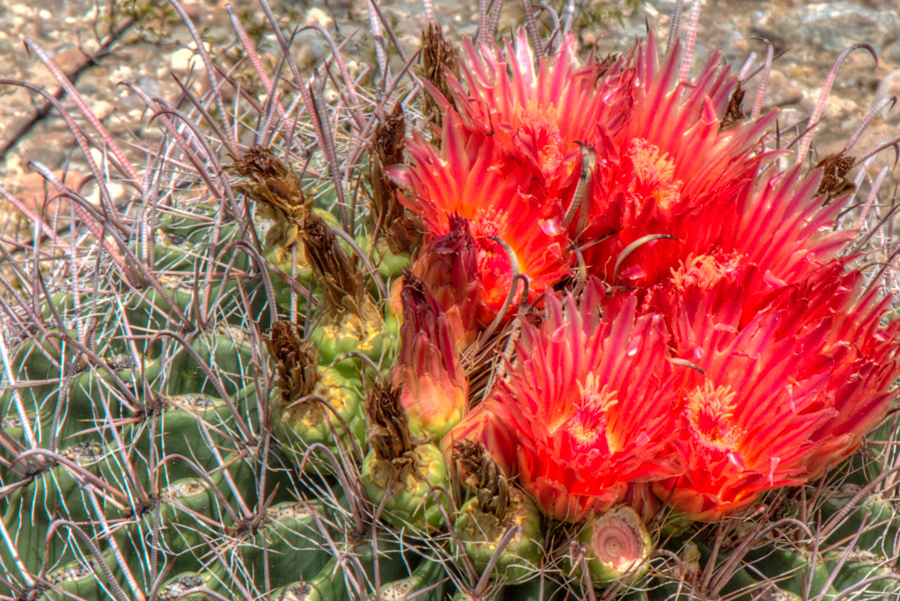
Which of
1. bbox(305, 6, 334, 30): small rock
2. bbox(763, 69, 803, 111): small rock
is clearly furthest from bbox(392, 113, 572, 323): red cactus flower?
bbox(305, 6, 334, 30): small rock

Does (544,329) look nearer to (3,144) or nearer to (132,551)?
(132,551)

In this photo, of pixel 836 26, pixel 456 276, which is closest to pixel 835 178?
pixel 456 276

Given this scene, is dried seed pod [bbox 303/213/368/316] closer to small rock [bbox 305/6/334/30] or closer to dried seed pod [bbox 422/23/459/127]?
dried seed pod [bbox 422/23/459/127]

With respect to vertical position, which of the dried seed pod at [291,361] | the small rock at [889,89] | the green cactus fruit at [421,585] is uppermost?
the dried seed pod at [291,361]

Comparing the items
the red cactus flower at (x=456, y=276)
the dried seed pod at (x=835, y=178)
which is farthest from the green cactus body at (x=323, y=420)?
the dried seed pod at (x=835, y=178)

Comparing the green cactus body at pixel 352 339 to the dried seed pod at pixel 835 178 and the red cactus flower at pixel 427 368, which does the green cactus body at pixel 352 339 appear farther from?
the dried seed pod at pixel 835 178

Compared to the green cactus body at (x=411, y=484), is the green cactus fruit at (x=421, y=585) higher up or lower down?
lower down

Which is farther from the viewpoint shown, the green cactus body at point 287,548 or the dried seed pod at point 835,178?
the dried seed pod at point 835,178

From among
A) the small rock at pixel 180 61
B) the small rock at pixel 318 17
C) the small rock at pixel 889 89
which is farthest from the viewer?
the small rock at pixel 318 17

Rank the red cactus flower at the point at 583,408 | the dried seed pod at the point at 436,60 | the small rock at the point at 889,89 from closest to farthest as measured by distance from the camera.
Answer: the red cactus flower at the point at 583,408 < the dried seed pod at the point at 436,60 < the small rock at the point at 889,89
